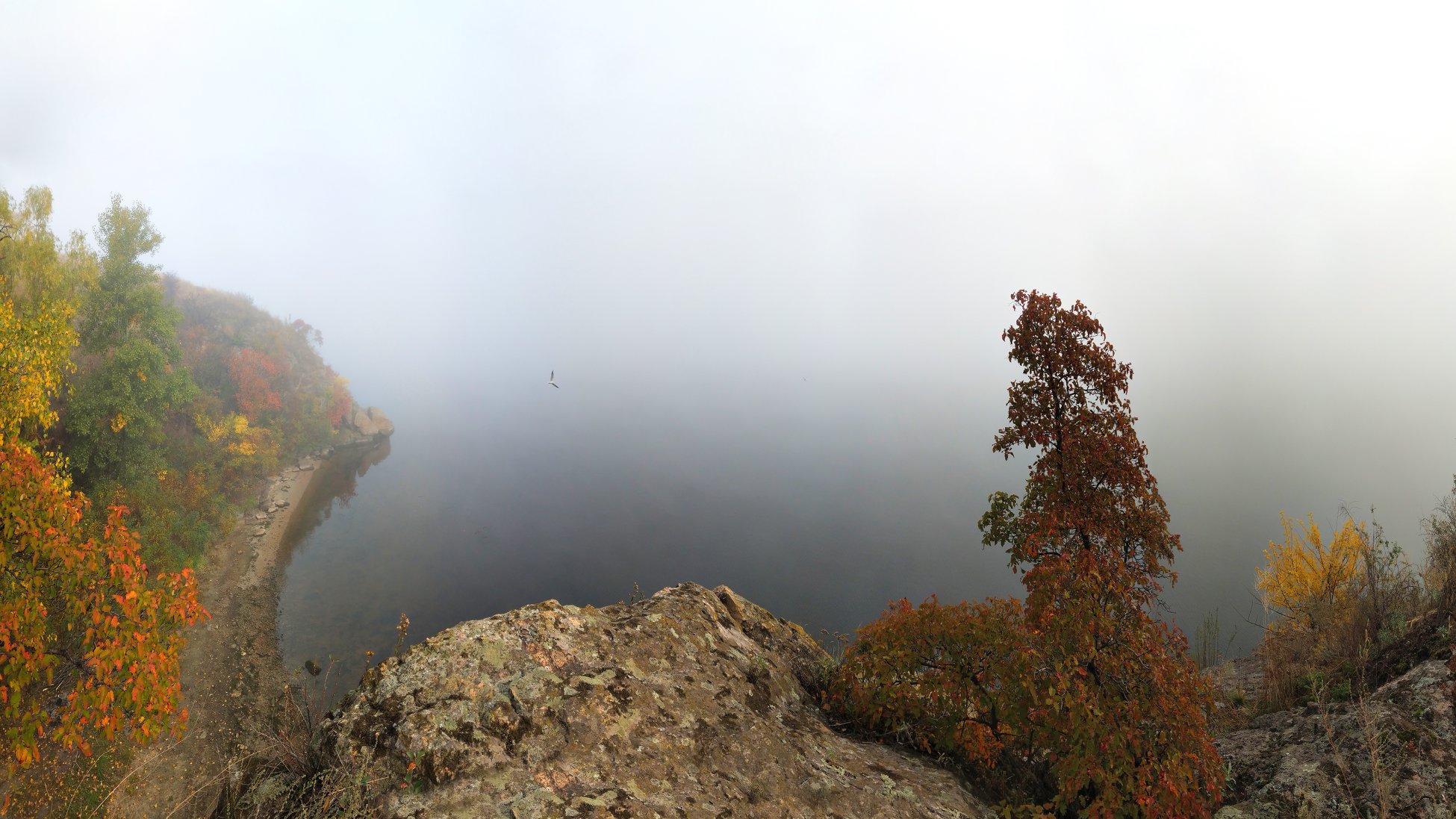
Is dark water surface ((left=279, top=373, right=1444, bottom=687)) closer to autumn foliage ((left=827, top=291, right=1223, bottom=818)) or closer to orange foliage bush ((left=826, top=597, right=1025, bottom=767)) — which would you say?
orange foliage bush ((left=826, top=597, right=1025, bottom=767))

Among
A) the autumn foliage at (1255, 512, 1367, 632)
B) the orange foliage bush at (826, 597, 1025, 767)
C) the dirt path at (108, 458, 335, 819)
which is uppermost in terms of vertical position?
the autumn foliage at (1255, 512, 1367, 632)

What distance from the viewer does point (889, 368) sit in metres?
184

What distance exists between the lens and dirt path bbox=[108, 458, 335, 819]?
58.6ft

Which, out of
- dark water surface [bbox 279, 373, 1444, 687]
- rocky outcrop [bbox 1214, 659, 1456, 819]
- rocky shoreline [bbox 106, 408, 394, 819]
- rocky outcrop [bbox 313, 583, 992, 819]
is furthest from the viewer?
dark water surface [bbox 279, 373, 1444, 687]

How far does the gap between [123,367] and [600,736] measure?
1550 inches

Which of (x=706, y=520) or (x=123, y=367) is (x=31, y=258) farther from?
(x=706, y=520)

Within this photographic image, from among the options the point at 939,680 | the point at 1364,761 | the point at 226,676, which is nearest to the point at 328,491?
the point at 226,676

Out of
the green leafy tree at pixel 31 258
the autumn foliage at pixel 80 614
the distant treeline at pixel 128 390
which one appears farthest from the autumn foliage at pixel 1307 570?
the green leafy tree at pixel 31 258

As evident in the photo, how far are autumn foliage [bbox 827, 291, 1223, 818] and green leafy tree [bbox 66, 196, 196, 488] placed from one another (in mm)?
40689

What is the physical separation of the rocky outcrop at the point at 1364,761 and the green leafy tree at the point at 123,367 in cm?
4445

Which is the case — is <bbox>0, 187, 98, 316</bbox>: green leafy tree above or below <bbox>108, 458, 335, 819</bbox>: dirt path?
above

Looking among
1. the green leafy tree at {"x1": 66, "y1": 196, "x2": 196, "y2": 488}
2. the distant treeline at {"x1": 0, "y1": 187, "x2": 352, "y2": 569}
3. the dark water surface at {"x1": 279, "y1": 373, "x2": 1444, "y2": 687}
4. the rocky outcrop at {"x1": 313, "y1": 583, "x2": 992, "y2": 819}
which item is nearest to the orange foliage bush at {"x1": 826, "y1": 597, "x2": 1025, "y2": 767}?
the rocky outcrop at {"x1": 313, "y1": 583, "x2": 992, "y2": 819}

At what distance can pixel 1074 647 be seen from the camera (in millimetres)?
6684

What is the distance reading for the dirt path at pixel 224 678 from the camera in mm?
17859
